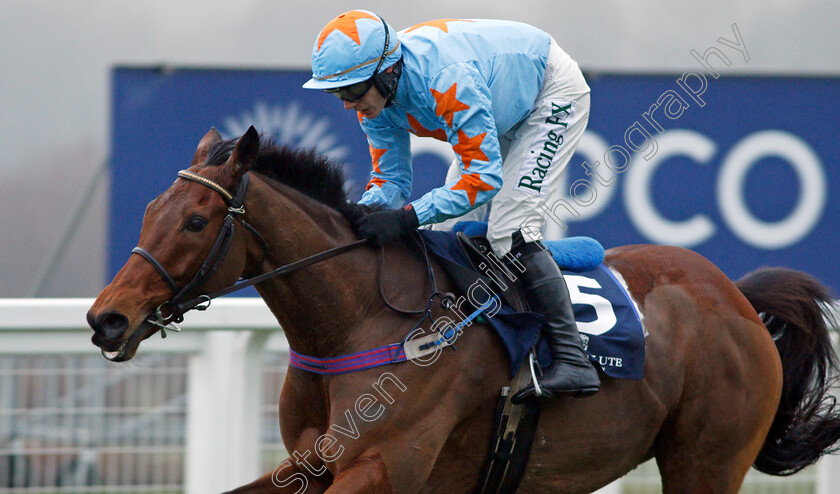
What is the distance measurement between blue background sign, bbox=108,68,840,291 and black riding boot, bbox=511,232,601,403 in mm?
3662

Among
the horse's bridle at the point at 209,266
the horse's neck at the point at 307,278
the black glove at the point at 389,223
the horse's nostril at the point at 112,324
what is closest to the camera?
the horse's nostril at the point at 112,324

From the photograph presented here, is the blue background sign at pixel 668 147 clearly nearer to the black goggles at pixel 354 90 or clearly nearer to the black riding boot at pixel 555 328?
the black riding boot at pixel 555 328

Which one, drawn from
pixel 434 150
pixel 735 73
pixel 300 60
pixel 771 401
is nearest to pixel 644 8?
pixel 735 73

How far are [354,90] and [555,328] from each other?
0.92 metres

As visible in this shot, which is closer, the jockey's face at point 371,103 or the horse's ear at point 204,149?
the horse's ear at point 204,149

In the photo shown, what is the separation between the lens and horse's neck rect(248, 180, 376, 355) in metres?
2.67

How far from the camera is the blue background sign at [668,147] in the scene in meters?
6.65

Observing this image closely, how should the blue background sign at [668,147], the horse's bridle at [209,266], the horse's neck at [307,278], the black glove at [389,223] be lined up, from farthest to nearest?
the blue background sign at [668,147] → the black glove at [389,223] → the horse's neck at [307,278] → the horse's bridle at [209,266]

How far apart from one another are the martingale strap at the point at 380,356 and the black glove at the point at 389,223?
29cm

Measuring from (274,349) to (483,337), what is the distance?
1236 mm

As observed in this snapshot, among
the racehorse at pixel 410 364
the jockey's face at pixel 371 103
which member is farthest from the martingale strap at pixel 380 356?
the jockey's face at pixel 371 103

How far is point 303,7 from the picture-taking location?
24.0ft

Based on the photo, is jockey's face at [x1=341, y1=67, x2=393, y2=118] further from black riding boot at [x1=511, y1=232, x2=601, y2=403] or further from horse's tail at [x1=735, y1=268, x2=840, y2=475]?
horse's tail at [x1=735, y1=268, x2=840, y2=475]

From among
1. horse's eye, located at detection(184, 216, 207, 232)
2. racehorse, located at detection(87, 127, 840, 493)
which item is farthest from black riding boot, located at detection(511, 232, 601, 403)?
horse's eye, located at detection(184, 216, 207, 232)
